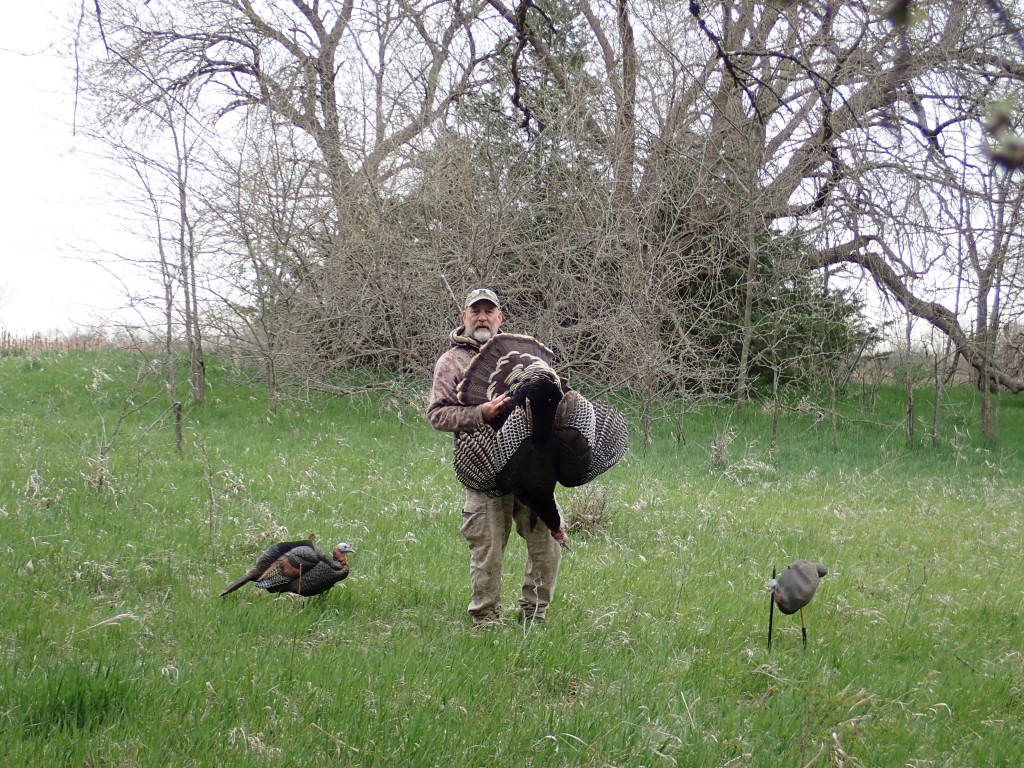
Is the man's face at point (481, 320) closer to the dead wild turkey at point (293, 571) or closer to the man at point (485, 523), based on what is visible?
the man at point (485, 523)

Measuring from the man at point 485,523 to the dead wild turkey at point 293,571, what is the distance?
38.0 inches

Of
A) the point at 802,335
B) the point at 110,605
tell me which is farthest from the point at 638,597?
the point at 802,335

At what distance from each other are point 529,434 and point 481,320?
3.01 feet

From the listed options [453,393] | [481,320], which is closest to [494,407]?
[453,393]

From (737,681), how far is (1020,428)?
19.1 metres

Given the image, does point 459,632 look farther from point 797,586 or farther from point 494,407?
point 797,586

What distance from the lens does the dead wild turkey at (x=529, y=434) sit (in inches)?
186

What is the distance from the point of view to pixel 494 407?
15.5ft

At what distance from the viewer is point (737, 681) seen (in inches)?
193

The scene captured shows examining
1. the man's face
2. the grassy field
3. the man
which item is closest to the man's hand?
the man

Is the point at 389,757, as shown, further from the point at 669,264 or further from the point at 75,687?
the point at 669,264

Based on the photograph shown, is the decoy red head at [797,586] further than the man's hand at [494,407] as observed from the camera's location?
Yes

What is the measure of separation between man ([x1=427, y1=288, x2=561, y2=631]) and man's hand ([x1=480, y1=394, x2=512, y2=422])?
0.16 m

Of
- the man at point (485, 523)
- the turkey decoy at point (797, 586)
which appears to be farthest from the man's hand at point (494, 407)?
the turkey decoy at point (797, 586)
